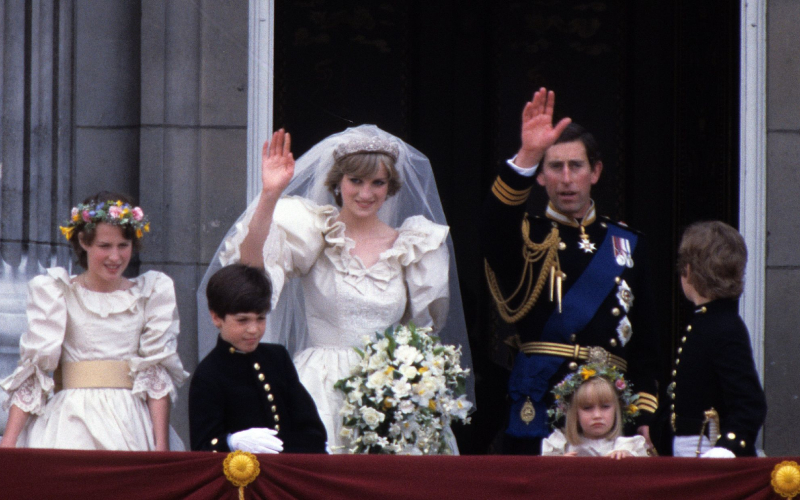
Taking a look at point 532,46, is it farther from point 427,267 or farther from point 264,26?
point 427,267

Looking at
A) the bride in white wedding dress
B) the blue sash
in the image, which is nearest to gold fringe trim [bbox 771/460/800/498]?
the blue sash

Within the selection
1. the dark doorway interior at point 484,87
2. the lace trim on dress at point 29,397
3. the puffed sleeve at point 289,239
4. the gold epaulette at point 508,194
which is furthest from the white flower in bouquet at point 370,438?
the dark doorway interior at point 484,87

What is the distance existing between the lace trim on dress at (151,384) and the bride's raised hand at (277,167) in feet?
2.46

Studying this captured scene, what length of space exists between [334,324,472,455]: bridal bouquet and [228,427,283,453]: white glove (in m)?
0.40

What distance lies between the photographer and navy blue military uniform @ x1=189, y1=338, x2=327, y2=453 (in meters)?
3.47

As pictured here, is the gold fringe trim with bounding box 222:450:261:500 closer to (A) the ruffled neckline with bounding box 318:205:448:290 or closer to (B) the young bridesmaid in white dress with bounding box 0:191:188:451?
(B) the young bridesmaid in white dress with bounding box 0:191:188:451

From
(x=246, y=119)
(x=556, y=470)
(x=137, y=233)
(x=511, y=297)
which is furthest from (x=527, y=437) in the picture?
(x=246, y=119)

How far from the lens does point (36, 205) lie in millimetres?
5012

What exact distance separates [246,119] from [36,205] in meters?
0.95

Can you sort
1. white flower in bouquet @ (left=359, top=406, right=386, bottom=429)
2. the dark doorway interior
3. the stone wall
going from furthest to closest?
the dark doorway interior → the stone wall → white flower in bouquet @ (left=359, top=406, right=386, bottom=429)

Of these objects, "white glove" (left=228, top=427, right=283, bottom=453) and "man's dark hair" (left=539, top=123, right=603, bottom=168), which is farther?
"man's dark hair" (left=539, top=123, right=603, bottom=168)

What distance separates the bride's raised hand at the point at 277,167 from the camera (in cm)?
394

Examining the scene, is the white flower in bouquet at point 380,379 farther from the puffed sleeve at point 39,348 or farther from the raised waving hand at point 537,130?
the puffed sleeve at point 39,348

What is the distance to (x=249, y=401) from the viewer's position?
3.54 meters
